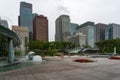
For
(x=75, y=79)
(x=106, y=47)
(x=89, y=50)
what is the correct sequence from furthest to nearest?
(x=89, y=50), (x=106, y=47), (x=75, y=79)

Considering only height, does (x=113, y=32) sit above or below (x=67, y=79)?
above

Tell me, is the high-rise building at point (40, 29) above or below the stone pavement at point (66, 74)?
above

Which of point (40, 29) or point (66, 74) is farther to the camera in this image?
point (40, 29)

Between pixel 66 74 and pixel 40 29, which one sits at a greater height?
pixel 40 29

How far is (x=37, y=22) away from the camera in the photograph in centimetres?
16912

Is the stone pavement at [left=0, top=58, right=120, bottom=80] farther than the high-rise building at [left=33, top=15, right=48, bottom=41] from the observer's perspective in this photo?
No

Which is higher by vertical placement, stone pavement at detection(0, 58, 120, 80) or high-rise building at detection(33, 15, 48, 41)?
high-rise building at detection(33, 15, 48, 41)

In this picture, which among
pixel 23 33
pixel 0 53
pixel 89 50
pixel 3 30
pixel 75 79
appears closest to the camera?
pixel 75 79

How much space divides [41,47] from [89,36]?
313 feet

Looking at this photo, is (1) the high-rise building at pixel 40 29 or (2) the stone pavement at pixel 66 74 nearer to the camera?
(2) the stone pavement at pixel 66 74

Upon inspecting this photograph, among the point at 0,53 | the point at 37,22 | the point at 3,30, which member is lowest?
the point at 0,53

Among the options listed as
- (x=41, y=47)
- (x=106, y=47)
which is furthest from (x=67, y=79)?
(x=41, y=47)

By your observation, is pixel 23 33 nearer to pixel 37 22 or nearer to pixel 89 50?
pixel 37 22

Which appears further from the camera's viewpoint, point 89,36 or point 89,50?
point 89,36
